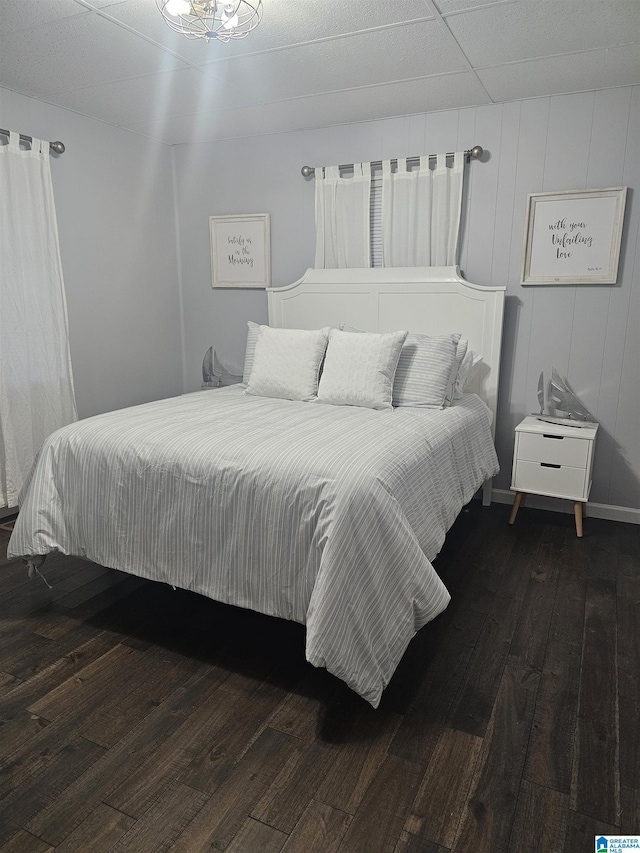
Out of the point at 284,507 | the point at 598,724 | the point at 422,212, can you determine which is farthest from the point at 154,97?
the point at 598,724

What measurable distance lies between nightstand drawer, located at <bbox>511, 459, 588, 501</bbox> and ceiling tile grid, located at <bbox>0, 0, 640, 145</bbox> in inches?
76.4

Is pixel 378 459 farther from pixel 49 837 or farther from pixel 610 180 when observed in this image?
pixel 610 180

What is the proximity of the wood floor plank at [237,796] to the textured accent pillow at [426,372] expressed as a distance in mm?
1778

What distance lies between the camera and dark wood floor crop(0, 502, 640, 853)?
1.42 m

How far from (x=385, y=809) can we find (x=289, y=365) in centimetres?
223

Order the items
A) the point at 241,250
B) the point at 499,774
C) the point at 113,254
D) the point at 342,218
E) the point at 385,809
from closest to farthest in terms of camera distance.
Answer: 1. the point at 385,809
2. the point at 499,774
3. the point at 342,218
4. the point at 113,254
5. the point at 241,250

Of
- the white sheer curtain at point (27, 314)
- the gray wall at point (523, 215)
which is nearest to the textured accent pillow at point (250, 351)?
the gray wall at point (523, 215)

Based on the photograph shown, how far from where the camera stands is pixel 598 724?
176 cm

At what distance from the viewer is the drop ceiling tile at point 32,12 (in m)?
2.20

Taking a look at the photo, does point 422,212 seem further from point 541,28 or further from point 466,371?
point 541,28

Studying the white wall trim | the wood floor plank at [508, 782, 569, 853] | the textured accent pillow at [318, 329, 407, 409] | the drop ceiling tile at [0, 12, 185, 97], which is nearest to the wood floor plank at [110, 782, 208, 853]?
the wood floor plank at [508, 782, 569, 853]

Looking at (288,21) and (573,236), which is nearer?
(288,21)

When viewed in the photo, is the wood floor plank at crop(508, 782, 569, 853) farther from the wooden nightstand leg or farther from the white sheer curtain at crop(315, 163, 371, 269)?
the white sheer curtain at crop(315, 163, 371, 269)

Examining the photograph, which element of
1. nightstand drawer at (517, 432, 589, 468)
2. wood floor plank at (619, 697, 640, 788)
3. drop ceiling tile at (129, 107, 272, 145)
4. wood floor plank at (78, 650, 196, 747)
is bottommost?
wood floor plank at (78, 650, 196, 747)
